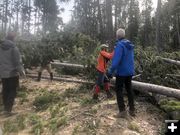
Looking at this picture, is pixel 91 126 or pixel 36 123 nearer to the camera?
pixel 91 126

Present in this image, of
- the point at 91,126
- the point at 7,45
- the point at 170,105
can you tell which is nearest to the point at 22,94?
the point at 7,45

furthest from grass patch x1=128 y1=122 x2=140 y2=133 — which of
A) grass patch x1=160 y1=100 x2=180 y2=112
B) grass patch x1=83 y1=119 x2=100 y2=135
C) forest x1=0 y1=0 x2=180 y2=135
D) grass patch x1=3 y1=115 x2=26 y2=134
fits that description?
grass patch x1=3 y1=115 x2=26 y2=134

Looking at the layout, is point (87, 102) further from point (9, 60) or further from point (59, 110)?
point (9, 60)

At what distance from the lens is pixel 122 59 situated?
7566 mm

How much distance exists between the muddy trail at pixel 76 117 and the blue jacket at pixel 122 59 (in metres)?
1.07

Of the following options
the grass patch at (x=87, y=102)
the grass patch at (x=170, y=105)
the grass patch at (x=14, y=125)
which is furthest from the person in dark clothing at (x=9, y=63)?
the grass patch at (x=170, y=105)

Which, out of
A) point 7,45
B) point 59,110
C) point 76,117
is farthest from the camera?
point 7,45

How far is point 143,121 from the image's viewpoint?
25.4 ft

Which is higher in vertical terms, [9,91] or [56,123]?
[9,91]

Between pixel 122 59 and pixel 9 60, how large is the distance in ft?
11.3

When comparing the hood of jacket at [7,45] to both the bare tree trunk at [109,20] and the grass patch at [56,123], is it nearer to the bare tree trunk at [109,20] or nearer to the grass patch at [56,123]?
the grass patch at [56,123]

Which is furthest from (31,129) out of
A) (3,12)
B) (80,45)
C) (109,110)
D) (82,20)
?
(3,12)

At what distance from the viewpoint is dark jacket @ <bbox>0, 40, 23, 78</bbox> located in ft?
30.7

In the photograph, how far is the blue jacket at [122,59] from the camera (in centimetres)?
743
